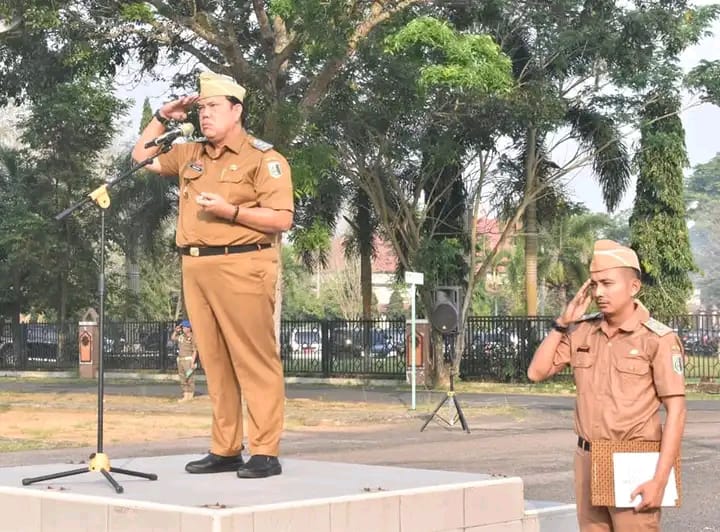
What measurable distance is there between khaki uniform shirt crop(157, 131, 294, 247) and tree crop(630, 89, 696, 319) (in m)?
25.3

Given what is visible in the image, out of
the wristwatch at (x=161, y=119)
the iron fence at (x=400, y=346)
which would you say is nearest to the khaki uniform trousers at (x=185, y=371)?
the iron fence at (x=400, y=346)

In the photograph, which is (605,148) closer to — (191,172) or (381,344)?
(381,344)

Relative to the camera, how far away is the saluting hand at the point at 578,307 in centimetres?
466

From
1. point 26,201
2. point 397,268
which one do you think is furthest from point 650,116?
point 26,201

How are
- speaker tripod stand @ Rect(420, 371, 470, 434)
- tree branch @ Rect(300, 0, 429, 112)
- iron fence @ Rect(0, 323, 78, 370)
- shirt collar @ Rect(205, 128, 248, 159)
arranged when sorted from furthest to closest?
iron fence @ Rect(0, 323, 78, 370) → tree branch @ Rect(300, 0, 429, 112) → speaker tripod stand @ Rect(420, 371, 470, 434) → shirt collar @ Rect(205, 128, 248, 159)

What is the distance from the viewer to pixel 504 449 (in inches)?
596

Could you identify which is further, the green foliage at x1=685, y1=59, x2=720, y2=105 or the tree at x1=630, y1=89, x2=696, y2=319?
the tree at x1=630, y1=89, x2=696, y2=319

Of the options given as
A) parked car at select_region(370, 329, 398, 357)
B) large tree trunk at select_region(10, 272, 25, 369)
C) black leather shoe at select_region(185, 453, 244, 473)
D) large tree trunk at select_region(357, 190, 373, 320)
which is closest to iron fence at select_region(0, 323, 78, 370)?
large tree trunk at select_region(10, 272, 25, 369)

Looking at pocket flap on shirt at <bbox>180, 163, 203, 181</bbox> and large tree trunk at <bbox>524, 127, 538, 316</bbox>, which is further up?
large tree trunk at <bbox>524, 127, 538, 316</bbox>

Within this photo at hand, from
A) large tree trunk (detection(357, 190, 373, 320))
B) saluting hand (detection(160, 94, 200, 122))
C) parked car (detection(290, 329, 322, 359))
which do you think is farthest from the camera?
parked car (detection(290, 329, 322, 359))

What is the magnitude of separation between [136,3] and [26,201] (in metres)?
24.2

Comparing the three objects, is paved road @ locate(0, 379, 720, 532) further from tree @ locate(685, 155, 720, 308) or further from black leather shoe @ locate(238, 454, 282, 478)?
tree @ locate(685, 155, 720, 308)

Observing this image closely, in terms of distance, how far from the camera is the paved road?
10.7m

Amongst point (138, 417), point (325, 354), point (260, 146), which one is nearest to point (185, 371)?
point (138, 417)
